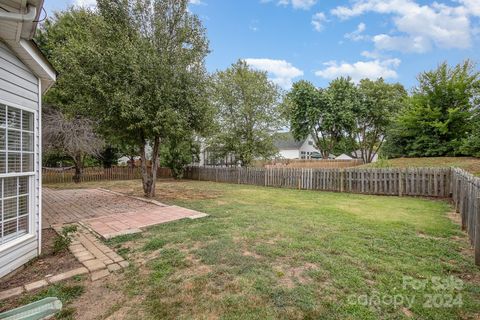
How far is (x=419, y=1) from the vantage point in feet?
33.0

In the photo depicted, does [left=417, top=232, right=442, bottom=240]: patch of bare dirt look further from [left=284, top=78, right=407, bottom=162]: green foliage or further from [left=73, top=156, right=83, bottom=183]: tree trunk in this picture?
[left=284, top=78, right=407, bottom=162]: green foliage

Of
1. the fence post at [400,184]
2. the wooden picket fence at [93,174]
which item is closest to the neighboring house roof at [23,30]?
the fence post at [400,184]

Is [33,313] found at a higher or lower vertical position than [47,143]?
lower

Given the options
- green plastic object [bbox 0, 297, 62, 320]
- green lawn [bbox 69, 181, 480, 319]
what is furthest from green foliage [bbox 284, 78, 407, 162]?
green plastic object [bbox 0, 297, 62, 320]

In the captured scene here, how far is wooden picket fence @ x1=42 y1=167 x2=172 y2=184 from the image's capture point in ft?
48.9

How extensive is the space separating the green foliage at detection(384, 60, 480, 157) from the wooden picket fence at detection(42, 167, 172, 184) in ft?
60.1

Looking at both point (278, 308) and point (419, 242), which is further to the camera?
point (419, 242)

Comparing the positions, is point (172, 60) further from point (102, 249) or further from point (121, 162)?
point (121, 162)

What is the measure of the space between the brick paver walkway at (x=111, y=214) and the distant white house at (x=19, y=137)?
1.25m

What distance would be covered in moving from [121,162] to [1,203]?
2254 centimetres

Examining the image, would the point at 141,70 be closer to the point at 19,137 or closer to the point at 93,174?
the point at 19,137

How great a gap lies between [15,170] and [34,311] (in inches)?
87.2

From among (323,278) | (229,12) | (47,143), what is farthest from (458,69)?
(47,143)

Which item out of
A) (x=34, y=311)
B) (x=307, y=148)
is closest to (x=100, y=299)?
(x=34, y=311)
